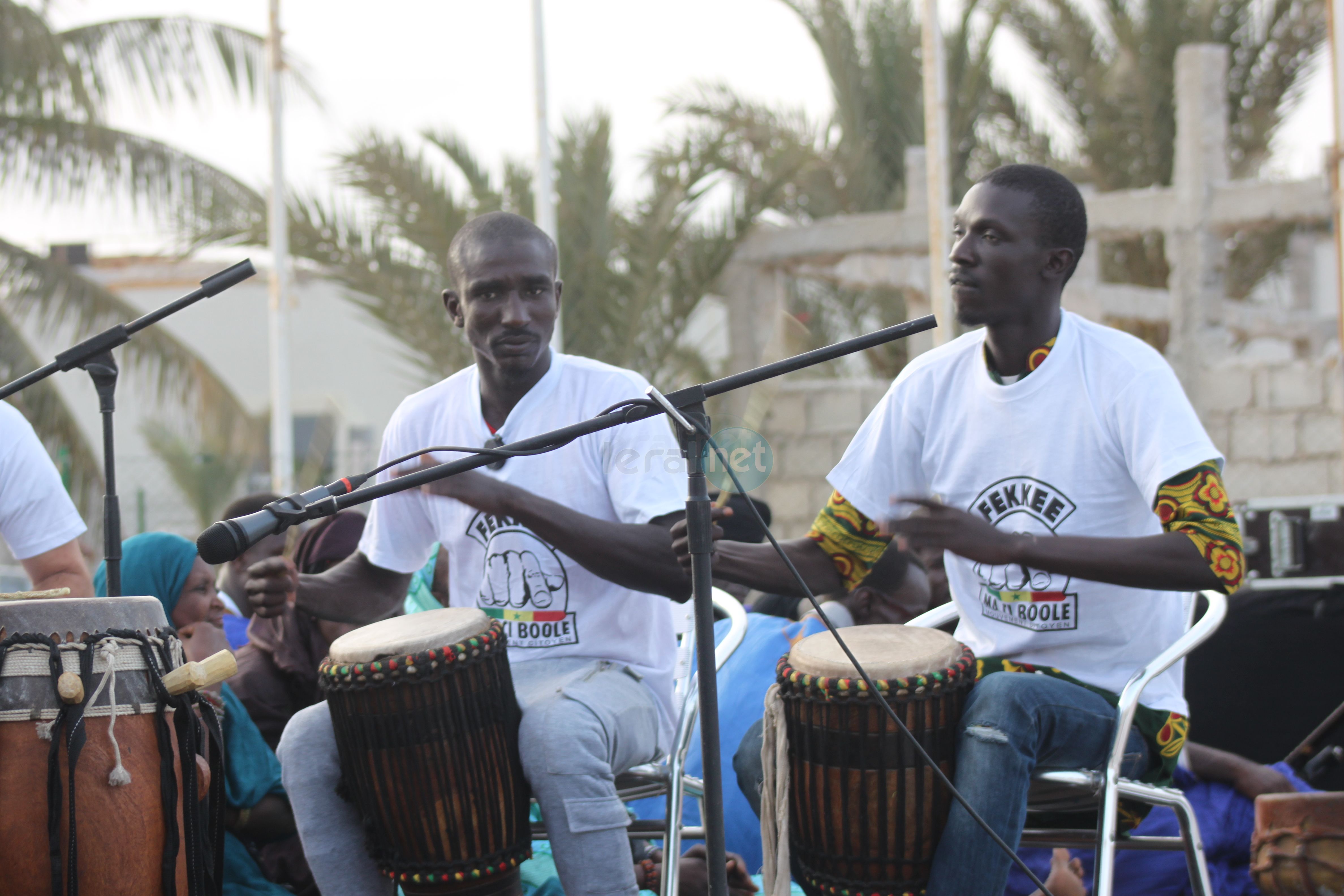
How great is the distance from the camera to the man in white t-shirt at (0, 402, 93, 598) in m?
3.43

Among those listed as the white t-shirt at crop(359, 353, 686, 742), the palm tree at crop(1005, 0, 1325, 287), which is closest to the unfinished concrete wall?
the palm tree at crop(1005, 0, 1325, 287)

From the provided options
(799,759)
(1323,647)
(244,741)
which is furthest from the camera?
(1323,647)

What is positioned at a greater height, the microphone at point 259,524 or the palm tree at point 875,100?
the palm tree at point 875,100

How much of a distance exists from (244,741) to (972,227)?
2.22m

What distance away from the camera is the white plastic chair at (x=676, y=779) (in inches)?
109

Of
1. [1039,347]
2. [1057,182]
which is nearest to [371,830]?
[1039,347]

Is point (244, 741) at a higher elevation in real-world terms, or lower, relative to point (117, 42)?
lower

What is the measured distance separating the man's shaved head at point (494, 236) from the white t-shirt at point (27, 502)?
1.16 m

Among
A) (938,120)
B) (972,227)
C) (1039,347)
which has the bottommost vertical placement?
(1039,347)

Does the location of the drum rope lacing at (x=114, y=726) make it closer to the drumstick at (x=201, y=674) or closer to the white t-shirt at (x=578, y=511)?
the drumstick at (x=201, y=674)

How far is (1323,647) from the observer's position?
15.8 ft

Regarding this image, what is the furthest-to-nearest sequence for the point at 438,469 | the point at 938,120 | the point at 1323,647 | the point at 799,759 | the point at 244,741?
the point at 938,120, the point at 1323,647, the point at 244,741, the point at 799,759, the point at 438,469

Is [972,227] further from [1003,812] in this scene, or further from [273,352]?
[273,352]

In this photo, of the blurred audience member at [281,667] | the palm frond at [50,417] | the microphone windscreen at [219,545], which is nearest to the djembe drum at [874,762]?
the microphone windscreen at [219,545]
